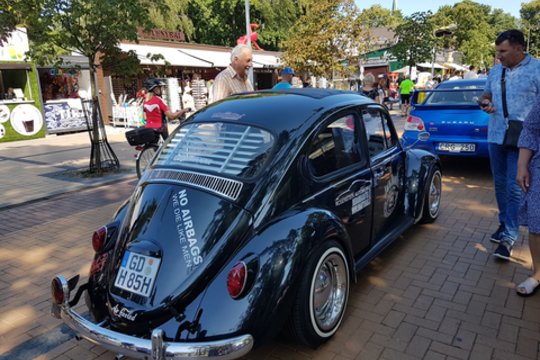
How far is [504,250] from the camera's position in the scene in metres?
3.92

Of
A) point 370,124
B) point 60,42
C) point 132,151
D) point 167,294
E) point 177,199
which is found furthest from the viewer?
point 132,151

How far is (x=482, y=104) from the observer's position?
3908 mm

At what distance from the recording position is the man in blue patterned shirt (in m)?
3.62

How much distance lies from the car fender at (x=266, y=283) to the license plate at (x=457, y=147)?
5042mm

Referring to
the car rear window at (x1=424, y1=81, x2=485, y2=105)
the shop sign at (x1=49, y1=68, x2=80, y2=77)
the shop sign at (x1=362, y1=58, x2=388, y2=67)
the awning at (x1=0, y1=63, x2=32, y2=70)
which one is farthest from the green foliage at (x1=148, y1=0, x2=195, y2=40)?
the car rear window at (x1=424, y1=81, x2=485, y2=105)

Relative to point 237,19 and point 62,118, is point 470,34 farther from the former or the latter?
point 62,118

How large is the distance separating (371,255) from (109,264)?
2.03 m

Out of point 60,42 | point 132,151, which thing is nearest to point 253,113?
point 60,42

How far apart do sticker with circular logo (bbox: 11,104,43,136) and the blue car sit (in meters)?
12.8

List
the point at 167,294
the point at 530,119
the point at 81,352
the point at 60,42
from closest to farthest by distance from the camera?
the point at 167,294
the point at 81,352
the point at 530,119
the point at 60,42

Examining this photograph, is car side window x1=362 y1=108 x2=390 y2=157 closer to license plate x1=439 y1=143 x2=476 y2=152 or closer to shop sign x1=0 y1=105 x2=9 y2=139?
license plate x1=439 y1=143 x2=476 y2=152

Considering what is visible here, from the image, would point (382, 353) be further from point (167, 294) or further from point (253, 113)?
point (253, 113)

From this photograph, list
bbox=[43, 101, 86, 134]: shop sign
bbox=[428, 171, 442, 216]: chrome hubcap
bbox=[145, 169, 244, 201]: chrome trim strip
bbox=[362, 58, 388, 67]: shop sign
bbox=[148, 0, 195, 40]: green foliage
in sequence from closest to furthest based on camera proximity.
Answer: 1. bbox=[145, 169, 244, 201]: chrome trim strip
2. bbox=[428, 171, 442, 216]: chrome hubcap
3. bbox=[43, 101, 86, 134]: shop sign
4. bbox=[148, 0, 195, 40]: green foliage
5. bbox=[362, 58, 388, 67]: shop sign

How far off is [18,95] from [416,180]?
14.4 m
